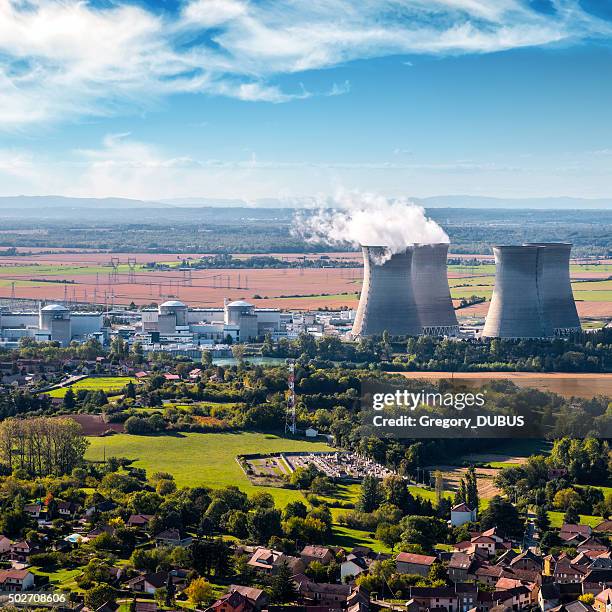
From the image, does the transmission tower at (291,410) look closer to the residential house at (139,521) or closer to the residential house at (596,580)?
the residential house at (139,521)

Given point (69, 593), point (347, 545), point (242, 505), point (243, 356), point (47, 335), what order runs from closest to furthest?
point (69, 593), point (347, 545), point (242, 505), point (243, 356), point (47, 335)

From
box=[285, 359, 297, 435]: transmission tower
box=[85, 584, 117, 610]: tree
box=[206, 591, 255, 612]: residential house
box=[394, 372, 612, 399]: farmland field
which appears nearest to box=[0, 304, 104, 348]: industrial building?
box=[394, 372, 612, 399]: farmland field

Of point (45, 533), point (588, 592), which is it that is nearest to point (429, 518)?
point (588, 592)

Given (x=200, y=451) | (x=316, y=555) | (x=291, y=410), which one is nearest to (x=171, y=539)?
(x=316, y=555)

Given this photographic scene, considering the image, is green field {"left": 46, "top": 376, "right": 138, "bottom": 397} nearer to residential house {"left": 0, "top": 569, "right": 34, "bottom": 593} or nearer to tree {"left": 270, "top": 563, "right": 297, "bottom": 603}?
residential house {"left": 0, "top": 569, "right": 34, "bottom": 593}

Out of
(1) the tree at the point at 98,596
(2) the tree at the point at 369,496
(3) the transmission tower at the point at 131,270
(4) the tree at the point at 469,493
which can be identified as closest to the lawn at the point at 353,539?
(2) the tree at the point at 369,496

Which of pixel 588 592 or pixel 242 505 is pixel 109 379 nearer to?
pixel 242 505

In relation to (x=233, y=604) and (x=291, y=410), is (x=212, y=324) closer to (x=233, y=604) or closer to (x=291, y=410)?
(x=291, y=410)
